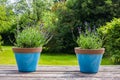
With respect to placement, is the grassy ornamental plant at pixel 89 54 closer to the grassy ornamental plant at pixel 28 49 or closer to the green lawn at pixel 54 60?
the grassy ornamental plant at pixel 28 49

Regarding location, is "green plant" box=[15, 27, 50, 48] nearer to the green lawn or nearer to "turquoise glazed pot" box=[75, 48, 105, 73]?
"turquoise glazed pot" box=[75, 48, 105, 73]

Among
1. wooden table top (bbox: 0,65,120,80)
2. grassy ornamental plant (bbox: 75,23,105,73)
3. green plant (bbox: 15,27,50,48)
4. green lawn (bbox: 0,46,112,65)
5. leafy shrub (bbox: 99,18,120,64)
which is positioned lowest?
green lawn (bbox: 0,46,112,65)

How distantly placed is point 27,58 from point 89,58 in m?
0.86

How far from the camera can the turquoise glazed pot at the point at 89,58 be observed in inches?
127

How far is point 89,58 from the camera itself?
10.6 ft

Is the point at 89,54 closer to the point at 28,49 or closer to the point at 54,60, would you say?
the point at 28,49

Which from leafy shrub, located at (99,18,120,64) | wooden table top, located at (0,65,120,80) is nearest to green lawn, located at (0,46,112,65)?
leafy shrub, located at (99,18,120,64)

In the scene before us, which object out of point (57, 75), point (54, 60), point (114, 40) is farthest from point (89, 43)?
point (54, 60)

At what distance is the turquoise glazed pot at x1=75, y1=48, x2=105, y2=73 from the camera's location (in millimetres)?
3221

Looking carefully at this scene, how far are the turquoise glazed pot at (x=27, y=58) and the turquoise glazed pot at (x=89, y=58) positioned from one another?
61cm

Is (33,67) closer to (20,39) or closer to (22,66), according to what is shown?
(22,66)

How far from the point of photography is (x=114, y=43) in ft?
23.0

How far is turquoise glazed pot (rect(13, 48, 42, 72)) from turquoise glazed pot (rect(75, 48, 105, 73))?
0.61 metres

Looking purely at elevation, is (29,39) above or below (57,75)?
above
